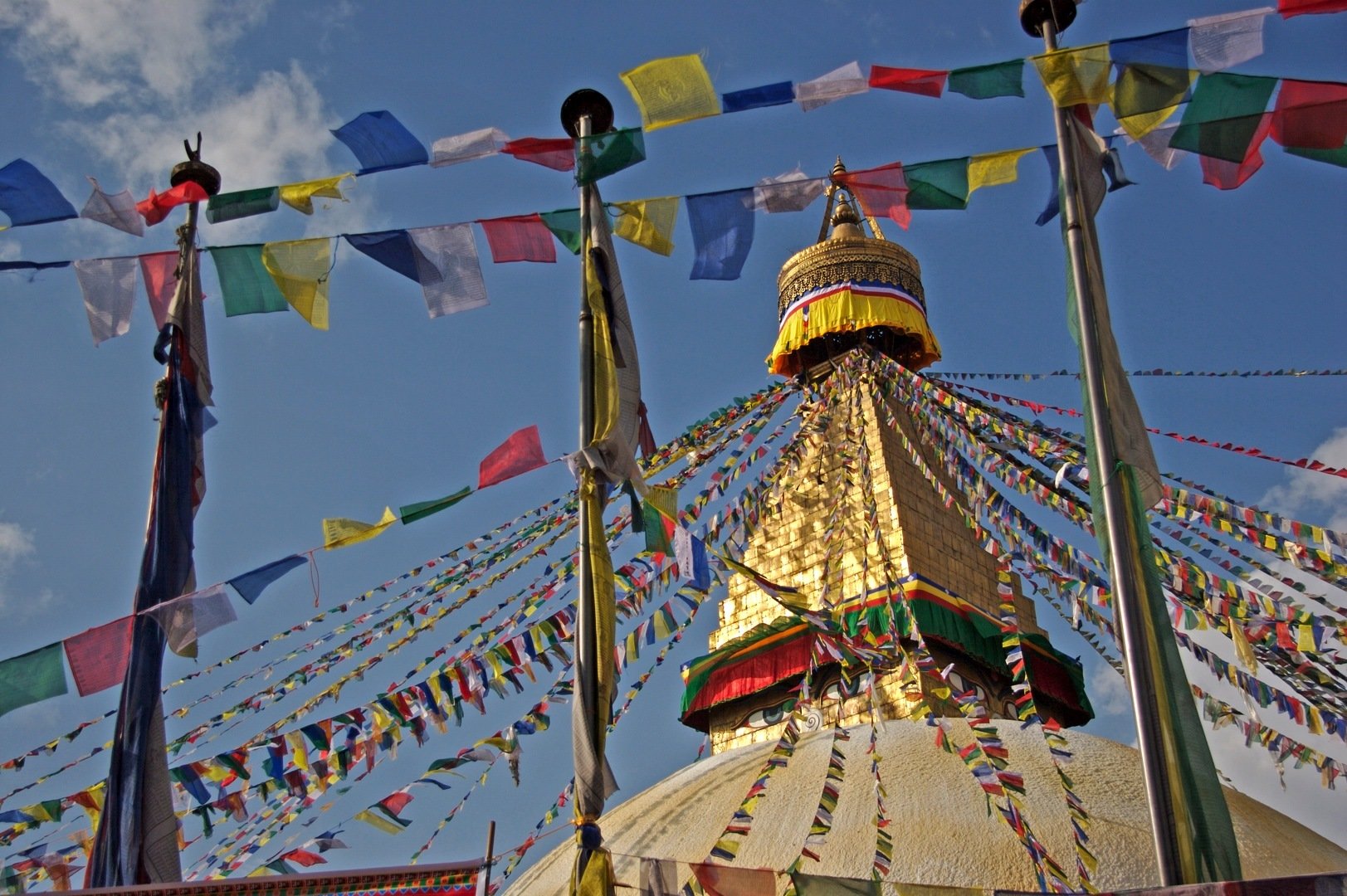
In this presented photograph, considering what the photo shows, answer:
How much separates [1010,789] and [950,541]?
3.97 m

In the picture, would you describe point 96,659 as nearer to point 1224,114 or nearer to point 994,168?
point 994,168

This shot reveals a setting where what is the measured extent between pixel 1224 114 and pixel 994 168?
3.84ft

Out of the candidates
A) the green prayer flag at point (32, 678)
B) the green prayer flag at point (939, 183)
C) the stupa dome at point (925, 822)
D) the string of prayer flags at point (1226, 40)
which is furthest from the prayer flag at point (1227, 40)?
the green prayer flag at point (32, 678)

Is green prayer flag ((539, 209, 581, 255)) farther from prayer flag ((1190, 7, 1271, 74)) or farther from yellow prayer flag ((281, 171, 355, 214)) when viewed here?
prayer flag ((1190, 7, 1271, 74))

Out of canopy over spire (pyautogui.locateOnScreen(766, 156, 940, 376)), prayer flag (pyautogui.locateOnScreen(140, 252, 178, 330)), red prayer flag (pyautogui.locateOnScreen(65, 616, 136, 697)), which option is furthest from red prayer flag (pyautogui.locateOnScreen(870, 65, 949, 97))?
canopy over spire (pyautogui.locateOnScreen(766, 156, 940, 376))

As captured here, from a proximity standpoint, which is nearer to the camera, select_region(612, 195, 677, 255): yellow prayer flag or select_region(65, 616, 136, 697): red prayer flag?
select_region(65, 616, 136, 697): red prayer flag

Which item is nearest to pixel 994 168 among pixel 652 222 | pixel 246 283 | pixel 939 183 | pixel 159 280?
pixel 939 183

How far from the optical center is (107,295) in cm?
758

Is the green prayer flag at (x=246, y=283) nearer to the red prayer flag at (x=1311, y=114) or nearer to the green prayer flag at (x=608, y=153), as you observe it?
the green prayer flag at (x=608, y=153)

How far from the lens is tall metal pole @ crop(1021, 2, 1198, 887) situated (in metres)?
4.39

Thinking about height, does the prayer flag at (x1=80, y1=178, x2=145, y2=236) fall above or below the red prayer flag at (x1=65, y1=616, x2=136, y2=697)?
above

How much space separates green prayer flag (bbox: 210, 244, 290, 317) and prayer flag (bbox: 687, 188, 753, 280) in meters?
2.44

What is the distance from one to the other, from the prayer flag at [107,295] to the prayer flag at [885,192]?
4430 mm

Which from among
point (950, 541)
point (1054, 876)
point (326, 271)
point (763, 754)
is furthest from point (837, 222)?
point (1054, 876)
